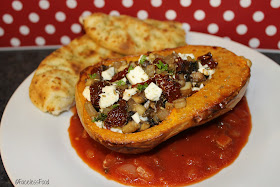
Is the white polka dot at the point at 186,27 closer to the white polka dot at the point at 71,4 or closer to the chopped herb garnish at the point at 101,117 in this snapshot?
the white polka dot at the point at 71,4

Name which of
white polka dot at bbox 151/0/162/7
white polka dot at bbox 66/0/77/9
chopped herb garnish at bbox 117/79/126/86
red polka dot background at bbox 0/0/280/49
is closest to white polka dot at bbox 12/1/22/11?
red polka dot background at bbox 0/0/280/49

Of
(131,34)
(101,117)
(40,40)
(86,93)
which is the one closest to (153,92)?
(101,117)

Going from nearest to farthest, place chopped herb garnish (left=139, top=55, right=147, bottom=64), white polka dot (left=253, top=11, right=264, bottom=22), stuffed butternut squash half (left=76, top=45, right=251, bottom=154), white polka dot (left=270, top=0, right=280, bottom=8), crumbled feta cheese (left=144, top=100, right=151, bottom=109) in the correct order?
→ 1. stuffed butternut squash half (left=76, top=45, right=251, bottom=154)
2. crumbled feta cheese (left=144, top=100, right=151, bottom=109)
3. chopped herb garnish (left=139, top=55, right=147, bottom=64)
4. white polka dot (left=270, top=0, right=280, bottom=8)
5. white polka dot (left=253, top=11, right=264, bottom=22)

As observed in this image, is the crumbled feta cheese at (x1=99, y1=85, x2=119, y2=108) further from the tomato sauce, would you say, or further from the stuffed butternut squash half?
the tomato sauce

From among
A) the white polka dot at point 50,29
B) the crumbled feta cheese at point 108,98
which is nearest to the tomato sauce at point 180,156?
the crumbled feta cheese at point 108,98

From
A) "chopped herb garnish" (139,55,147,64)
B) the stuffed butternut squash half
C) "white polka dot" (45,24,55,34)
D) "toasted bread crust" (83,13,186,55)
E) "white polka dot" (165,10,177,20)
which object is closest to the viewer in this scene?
the stuffed butternut squash half

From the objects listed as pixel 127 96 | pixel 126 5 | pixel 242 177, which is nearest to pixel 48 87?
pixel 127 96

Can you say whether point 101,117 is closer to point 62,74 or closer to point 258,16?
point 62,74

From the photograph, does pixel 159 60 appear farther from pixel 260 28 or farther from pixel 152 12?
pixel 260 28
